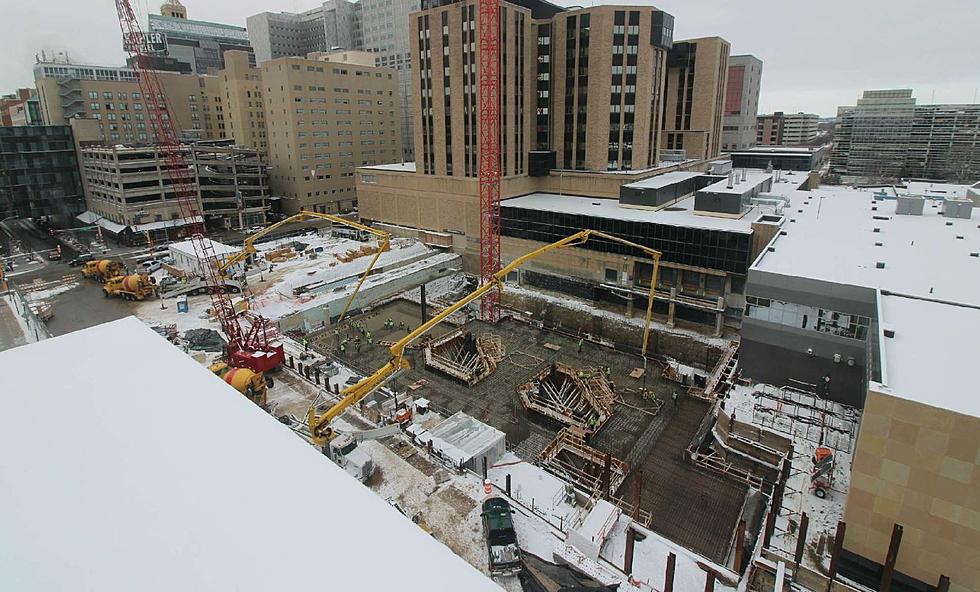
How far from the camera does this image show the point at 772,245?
3662 cm

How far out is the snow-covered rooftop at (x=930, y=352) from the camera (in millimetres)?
17266

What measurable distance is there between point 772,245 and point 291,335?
38.1 metres

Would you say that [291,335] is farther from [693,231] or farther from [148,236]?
[148,236]

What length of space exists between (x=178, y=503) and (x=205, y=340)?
31.0m

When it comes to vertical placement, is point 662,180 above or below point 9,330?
above

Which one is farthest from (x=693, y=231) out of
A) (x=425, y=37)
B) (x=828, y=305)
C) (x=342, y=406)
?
(x=425, y=37)

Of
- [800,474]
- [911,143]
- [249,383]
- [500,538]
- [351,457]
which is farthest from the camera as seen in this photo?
[911,143]

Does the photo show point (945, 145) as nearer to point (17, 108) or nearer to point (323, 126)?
point (323, 126)


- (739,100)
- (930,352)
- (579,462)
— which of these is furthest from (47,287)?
(739,100)

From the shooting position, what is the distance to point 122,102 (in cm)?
9825

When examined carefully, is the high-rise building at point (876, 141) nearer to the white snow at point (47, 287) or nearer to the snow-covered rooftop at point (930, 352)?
the snow-covered rooftop at point (930, 352)

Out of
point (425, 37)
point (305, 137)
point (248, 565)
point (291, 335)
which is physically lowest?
point (291, 335)

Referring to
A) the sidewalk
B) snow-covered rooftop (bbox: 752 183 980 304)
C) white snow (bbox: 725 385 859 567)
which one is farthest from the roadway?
snow-covered rooftop (bbox: 752 183 980 304)

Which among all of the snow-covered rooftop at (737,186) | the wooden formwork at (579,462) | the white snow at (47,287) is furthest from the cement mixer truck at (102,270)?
the snow-covered rooftop at (737,186)
